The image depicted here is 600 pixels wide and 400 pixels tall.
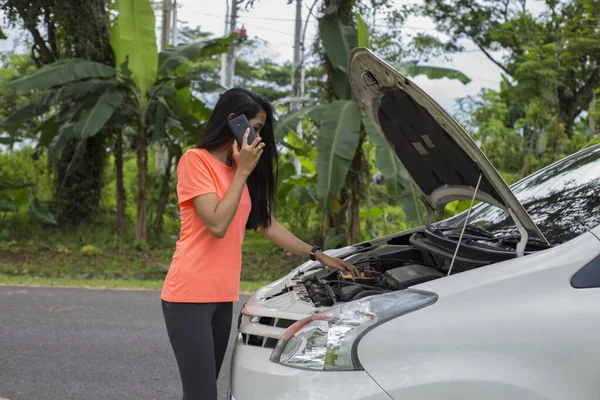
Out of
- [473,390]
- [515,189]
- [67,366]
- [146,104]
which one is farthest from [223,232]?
[146,104]

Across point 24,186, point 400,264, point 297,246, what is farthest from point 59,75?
point 400,264

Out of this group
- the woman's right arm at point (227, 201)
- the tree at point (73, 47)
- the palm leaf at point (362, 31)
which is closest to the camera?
the woman's right arm at point (227, 201)

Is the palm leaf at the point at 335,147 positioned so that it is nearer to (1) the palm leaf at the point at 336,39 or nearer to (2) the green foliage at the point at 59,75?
(1) the palm leaf at the point at 336,39

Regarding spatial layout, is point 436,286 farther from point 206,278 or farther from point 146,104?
point 146,104

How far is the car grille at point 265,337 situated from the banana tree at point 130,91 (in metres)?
8.22

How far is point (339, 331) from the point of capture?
2264 mm

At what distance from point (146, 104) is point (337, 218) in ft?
11.9

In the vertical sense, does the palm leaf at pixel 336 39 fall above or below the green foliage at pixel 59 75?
above

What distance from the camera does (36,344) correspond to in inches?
224

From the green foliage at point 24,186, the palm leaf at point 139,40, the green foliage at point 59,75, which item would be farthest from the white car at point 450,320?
the green foliage at point 24,186

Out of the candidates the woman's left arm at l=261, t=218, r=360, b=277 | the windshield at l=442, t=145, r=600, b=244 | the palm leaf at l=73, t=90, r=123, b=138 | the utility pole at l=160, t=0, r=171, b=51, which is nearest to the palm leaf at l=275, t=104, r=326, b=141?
the palm leaf at l=73, t=90, r=123, b=138

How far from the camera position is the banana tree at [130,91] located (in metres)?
10.6

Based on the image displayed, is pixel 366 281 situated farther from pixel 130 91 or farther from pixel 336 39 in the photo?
pixel 130 91

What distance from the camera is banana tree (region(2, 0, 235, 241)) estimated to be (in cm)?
1061
